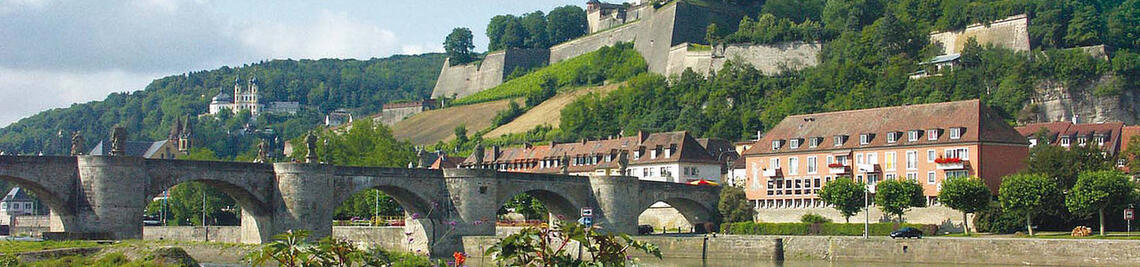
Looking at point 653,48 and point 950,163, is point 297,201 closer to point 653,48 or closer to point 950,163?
point 950,163

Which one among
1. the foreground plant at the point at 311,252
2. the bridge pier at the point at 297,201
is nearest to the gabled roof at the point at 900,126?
the bridge pier at the point at 297,201

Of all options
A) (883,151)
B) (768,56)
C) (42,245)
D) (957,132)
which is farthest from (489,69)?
(42,245)

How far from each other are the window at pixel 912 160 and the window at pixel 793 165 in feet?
23.6

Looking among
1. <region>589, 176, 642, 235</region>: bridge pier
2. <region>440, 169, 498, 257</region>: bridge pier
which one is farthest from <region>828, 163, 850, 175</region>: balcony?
<region>440, 169, 498, 257</region>: bridge pier

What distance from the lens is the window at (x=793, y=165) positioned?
76.8 metres

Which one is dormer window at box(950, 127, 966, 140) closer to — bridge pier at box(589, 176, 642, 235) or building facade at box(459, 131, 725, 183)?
bridge pier at box(589, 176, 642, 235)

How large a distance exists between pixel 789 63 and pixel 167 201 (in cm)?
5440

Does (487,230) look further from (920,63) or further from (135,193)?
(920,63)

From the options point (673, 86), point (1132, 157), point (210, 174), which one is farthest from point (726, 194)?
point (673, 86)

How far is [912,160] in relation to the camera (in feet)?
234

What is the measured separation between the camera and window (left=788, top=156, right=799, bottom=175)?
76812 mm

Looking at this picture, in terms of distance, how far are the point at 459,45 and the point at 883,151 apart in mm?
116957

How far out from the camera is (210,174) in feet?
188

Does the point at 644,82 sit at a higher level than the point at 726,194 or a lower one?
higher
